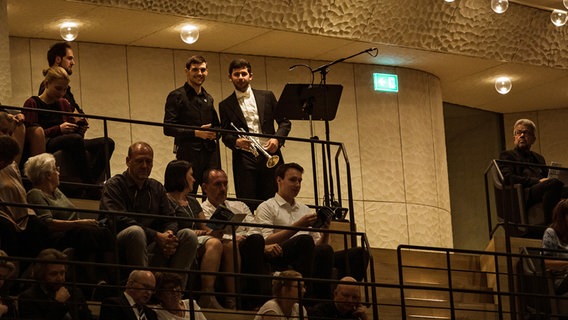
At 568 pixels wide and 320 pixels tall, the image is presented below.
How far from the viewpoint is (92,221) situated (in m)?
7.84

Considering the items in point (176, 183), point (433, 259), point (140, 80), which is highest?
point (140, 80)

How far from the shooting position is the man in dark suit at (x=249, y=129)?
1000 centimetres

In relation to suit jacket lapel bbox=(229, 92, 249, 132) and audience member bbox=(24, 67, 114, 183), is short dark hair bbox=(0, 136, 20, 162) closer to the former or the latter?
audience member bbox=(24, 67, 114, 183)

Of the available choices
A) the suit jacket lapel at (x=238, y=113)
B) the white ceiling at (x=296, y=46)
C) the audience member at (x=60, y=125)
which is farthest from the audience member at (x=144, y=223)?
the white ceiling at (x=296, y=46)

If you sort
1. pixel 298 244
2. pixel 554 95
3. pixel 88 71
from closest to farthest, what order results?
pixel 298 244, pixel 88 71, pixel 554 95

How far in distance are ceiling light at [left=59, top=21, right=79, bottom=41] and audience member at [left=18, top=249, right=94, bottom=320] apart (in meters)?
4.02

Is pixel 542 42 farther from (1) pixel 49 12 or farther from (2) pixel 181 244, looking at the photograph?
(2) pixel 181 244

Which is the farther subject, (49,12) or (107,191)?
(49,12)

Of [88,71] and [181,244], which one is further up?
[88,71]

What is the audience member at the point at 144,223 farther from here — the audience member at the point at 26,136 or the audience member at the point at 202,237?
the audience member at the point at 26,136

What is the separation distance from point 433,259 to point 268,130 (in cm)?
199

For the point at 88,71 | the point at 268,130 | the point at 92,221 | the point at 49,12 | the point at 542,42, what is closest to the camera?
the point at 92,221

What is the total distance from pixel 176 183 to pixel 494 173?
3.25 meters

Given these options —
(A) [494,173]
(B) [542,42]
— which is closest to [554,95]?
(B) [542,42]
